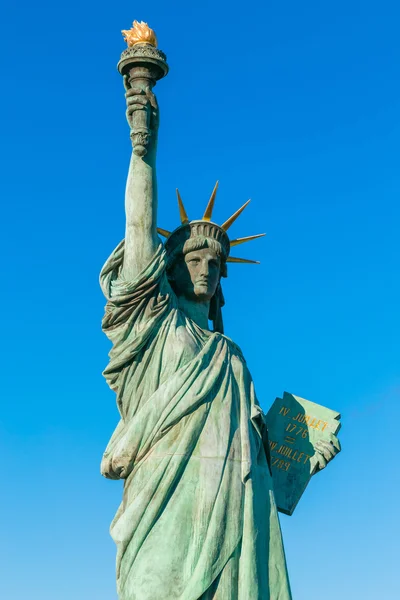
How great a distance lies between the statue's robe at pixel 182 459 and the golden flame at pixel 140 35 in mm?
2477

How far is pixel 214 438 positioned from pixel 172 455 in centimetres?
51

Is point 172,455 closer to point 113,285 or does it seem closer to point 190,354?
point 190,354

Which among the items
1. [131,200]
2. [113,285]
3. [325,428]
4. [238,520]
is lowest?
[238,520]

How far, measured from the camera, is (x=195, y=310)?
13922 millimetres

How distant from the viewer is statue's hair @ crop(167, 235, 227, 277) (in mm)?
13898

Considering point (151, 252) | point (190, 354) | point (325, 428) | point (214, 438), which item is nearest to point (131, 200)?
point (151, 252)

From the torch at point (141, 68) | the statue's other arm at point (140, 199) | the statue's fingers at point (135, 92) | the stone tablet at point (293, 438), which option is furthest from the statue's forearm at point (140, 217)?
the stone tablet at point (293, 438)

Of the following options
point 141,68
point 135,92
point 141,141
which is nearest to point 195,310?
point 141,141

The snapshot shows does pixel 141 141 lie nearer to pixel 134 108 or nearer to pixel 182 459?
pixel 134 108

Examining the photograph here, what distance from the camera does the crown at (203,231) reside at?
1399 cm

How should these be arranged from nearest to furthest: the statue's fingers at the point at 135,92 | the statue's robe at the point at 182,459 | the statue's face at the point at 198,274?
1. the statue's robe at the point at 182,459
2. the statue's fingers at the point at 135,92
3. the statue's face at the point at 198,274

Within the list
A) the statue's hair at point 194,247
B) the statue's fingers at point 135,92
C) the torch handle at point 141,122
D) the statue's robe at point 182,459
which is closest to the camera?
the statue's robe at point 182,459

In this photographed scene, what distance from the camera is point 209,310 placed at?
1445cm

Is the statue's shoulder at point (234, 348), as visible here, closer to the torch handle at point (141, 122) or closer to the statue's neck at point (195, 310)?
the statue's neck at point (195, 310)
